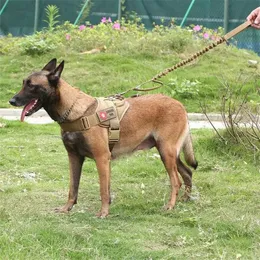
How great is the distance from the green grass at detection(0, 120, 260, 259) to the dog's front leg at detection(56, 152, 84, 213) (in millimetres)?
130

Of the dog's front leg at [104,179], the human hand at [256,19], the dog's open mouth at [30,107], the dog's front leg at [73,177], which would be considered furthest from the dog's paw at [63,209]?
the human hand at [256,19]

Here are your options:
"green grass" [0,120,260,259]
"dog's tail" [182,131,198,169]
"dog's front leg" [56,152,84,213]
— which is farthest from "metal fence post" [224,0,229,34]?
"dog's front leg" [56,152,84,213]

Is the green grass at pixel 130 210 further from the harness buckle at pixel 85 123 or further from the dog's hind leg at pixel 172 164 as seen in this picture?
the harness buckle at pixel 85 123

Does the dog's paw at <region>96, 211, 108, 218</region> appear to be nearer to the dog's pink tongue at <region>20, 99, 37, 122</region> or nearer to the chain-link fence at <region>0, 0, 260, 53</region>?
the dog's pink tongue at <region>20, 99, 37, 122</region>

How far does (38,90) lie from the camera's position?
648 cm

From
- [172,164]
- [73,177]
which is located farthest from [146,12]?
[73,177]

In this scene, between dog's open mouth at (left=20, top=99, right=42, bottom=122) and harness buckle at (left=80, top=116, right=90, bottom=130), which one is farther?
harness buckle at (left=80, top=116, right=90, bottom=130)

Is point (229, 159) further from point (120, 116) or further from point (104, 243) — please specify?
point (104, 243)

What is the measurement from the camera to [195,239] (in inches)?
228

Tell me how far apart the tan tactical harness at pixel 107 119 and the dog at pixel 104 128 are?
31mm

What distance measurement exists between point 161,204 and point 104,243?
1782 mm

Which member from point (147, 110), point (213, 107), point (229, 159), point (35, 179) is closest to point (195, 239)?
point (147, 110)

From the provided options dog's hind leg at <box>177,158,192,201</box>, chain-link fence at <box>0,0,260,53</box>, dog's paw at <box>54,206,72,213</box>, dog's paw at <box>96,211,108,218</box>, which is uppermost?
dog's paw at <box>96,211,108,218</box>

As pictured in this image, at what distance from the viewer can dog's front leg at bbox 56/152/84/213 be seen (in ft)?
22.6
